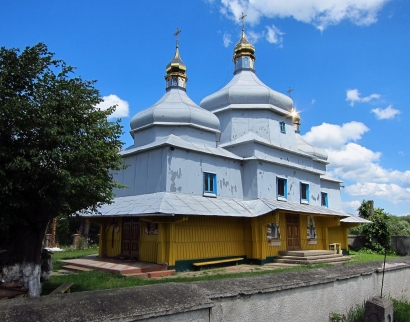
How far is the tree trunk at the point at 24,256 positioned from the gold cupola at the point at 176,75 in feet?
51.0

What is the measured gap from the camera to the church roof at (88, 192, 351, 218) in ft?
43.4

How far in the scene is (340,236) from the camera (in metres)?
24.4

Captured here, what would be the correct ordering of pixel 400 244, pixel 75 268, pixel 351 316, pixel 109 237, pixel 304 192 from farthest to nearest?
pixel 400 244 < pixel 304 192 < pixel 109 237 < pixel 75 268 < pixel 351 316

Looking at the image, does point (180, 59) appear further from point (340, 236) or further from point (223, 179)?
point (340, 236)

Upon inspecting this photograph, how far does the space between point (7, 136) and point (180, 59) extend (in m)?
16.9

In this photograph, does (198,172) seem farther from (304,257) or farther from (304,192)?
(304,192)

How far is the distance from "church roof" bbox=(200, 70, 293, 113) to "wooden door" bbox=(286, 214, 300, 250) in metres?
6.66

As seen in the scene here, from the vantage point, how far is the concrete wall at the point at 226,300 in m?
3.13

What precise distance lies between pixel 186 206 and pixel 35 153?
27.3 ft

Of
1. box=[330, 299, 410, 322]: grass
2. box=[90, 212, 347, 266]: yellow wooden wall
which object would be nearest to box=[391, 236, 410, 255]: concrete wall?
box=[90, 212, 347, 266]: yellow wooden wall

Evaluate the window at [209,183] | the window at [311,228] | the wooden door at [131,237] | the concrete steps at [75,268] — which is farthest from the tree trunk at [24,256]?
the window at [311,228]

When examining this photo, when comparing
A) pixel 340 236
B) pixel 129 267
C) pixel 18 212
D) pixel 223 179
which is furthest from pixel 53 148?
pixel 340 236

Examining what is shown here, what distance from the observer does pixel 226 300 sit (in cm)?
418

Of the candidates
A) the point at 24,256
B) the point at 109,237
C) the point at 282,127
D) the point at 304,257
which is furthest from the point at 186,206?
the point at 282,127
